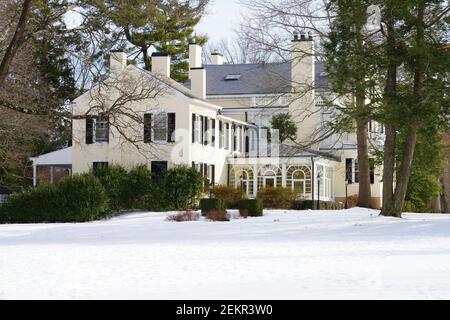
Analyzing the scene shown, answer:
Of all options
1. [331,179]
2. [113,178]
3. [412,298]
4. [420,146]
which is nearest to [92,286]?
[412,298]

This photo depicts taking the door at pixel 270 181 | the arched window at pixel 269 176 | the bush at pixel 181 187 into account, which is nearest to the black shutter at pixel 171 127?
the bush at pixel 181 187

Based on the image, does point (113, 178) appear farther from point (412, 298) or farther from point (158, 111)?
point (412, 298)

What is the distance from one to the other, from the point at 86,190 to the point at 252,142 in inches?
762

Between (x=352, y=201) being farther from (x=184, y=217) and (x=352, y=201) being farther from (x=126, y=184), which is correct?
(x=184, y=217)

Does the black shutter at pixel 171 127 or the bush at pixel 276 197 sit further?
the black shutter at pixel 171 127

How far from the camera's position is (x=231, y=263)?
47.0 ft

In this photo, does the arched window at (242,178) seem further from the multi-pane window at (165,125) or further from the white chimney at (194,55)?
the white chimney at (194,55)

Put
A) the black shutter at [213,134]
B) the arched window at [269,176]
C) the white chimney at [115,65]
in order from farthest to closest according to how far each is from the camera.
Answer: the arched window at [269,176], the black shutter at [213,134], the white chimney at [115,65]

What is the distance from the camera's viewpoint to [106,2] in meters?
22.4

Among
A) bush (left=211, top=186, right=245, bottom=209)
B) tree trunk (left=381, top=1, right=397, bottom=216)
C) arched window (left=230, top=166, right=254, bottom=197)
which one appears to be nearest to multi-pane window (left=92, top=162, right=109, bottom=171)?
bush (left=211, top=186, right=245, bottom=209)

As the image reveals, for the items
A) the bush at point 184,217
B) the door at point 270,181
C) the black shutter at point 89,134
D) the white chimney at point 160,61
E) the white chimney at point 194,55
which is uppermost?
the white chimney at point 194,55

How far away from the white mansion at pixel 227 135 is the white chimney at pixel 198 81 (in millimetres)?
58

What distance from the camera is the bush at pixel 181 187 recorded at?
39.7 metres

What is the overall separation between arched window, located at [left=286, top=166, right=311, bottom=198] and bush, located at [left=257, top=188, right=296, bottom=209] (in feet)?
18.0
